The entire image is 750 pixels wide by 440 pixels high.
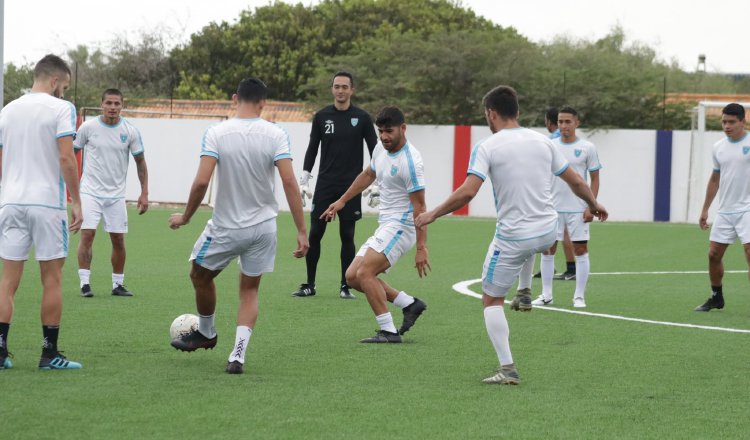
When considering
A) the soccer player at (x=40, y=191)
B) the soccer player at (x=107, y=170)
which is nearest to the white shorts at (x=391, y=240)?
the soccer player at (x=40, y=191)

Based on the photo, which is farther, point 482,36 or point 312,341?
point 482,36

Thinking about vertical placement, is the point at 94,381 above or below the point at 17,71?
below

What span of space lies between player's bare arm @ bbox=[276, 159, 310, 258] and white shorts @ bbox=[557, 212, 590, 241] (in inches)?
224

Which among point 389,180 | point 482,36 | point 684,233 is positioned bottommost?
point 684,233

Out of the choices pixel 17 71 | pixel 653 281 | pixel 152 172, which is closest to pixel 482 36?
pixel 152 172

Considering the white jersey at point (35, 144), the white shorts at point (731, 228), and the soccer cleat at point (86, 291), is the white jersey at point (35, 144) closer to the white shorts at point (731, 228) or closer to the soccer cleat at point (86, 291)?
the soccer cleat at point (86, 291)

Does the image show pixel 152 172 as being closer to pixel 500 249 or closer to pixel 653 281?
pixel 653 281

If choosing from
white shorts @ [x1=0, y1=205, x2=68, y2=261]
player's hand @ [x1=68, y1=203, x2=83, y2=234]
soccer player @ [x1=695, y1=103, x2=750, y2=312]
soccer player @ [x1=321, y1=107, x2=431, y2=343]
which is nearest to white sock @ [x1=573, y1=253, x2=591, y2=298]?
soccer player @ [x1=695, y1=103, x2=750, y2=312]

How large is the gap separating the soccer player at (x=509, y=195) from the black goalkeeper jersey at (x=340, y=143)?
548 centimetres

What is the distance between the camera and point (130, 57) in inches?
2304

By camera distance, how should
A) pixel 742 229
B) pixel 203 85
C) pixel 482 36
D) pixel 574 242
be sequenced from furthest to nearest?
pixel 203 85 → pixel 482 36 → pixel 574 242 → pixel 742 229

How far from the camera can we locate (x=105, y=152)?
42.5 ft

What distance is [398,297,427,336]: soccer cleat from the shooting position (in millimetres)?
9992

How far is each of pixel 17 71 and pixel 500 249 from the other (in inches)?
1465
